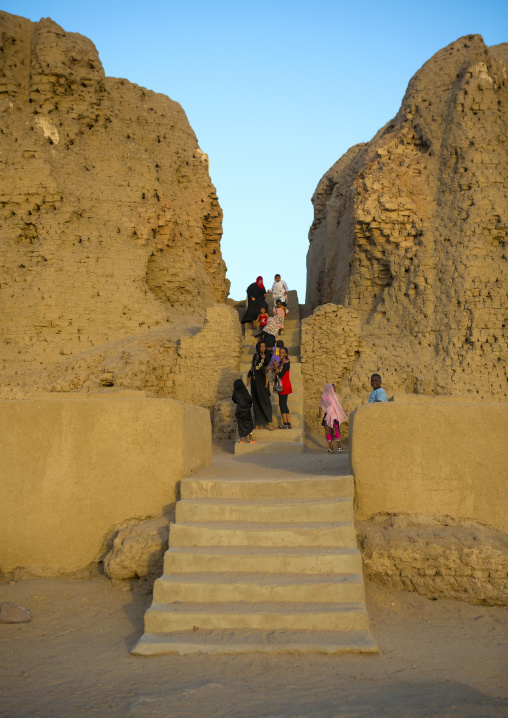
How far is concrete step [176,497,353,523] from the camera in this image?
4.51 m

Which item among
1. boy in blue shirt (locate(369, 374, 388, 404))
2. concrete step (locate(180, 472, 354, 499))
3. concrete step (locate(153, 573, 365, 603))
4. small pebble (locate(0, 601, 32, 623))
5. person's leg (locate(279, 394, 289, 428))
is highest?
boy in blue shirt (locate(369, 374, 388, 404))

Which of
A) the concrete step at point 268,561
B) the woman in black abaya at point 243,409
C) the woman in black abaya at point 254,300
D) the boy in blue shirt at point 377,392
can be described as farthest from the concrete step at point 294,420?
the concrete step at point 268,561

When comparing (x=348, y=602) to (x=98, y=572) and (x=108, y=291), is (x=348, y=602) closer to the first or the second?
(x=98, y=572)

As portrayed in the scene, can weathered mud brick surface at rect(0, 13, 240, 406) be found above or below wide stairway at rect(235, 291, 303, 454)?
above

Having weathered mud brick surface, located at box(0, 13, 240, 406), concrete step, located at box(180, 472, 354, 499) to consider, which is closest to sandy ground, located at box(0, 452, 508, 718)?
concrete step, located at box(180, 472, 354, 499)

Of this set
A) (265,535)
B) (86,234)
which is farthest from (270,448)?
(86,234)

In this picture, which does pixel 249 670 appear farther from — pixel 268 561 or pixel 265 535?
pixel 265 535

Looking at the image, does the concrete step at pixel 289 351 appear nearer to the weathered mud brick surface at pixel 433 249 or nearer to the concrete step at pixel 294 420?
the weathered mud brick surface at pixel 433 249

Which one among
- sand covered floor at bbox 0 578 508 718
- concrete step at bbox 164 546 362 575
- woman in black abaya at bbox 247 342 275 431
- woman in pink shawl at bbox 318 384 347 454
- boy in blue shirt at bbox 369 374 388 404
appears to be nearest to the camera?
sand covered floor at bbox 0 578 508 718

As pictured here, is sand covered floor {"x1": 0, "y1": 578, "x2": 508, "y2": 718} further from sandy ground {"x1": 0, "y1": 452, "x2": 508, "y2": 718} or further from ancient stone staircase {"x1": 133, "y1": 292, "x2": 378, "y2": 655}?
ancient stone staircase {"x1": 133, "y1": 292, "x2": 378, "y2": 655}

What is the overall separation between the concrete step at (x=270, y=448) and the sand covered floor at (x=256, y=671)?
14.2 ft

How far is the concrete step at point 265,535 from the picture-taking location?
429 cm

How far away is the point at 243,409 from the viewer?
28.5 ft

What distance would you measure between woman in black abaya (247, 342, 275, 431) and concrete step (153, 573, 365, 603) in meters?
5.22
